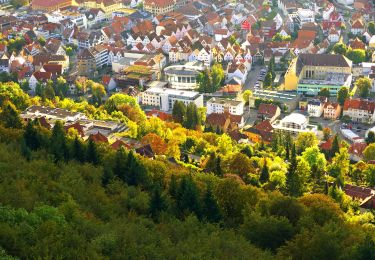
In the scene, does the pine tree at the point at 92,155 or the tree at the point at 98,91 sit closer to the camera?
the pine tree at the point at 92,155

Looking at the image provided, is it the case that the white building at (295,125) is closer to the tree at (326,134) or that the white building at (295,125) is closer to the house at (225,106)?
the tree at (326,134)

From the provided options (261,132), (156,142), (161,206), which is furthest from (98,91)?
(161,206)

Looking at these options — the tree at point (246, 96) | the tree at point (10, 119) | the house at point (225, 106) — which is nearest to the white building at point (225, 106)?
the house at point (225, 106)

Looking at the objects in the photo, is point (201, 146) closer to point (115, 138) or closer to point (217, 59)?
point (115, 138)

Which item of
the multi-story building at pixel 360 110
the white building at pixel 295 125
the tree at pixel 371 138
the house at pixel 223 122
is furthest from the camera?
the multi-story building at pixel 360 110

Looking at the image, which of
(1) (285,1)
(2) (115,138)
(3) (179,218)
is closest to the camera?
(3) (179,218)

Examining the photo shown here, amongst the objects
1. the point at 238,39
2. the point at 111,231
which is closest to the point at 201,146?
the point at 111,231

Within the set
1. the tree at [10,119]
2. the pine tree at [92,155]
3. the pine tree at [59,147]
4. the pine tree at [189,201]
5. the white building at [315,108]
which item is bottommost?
the white building at [315,108]
